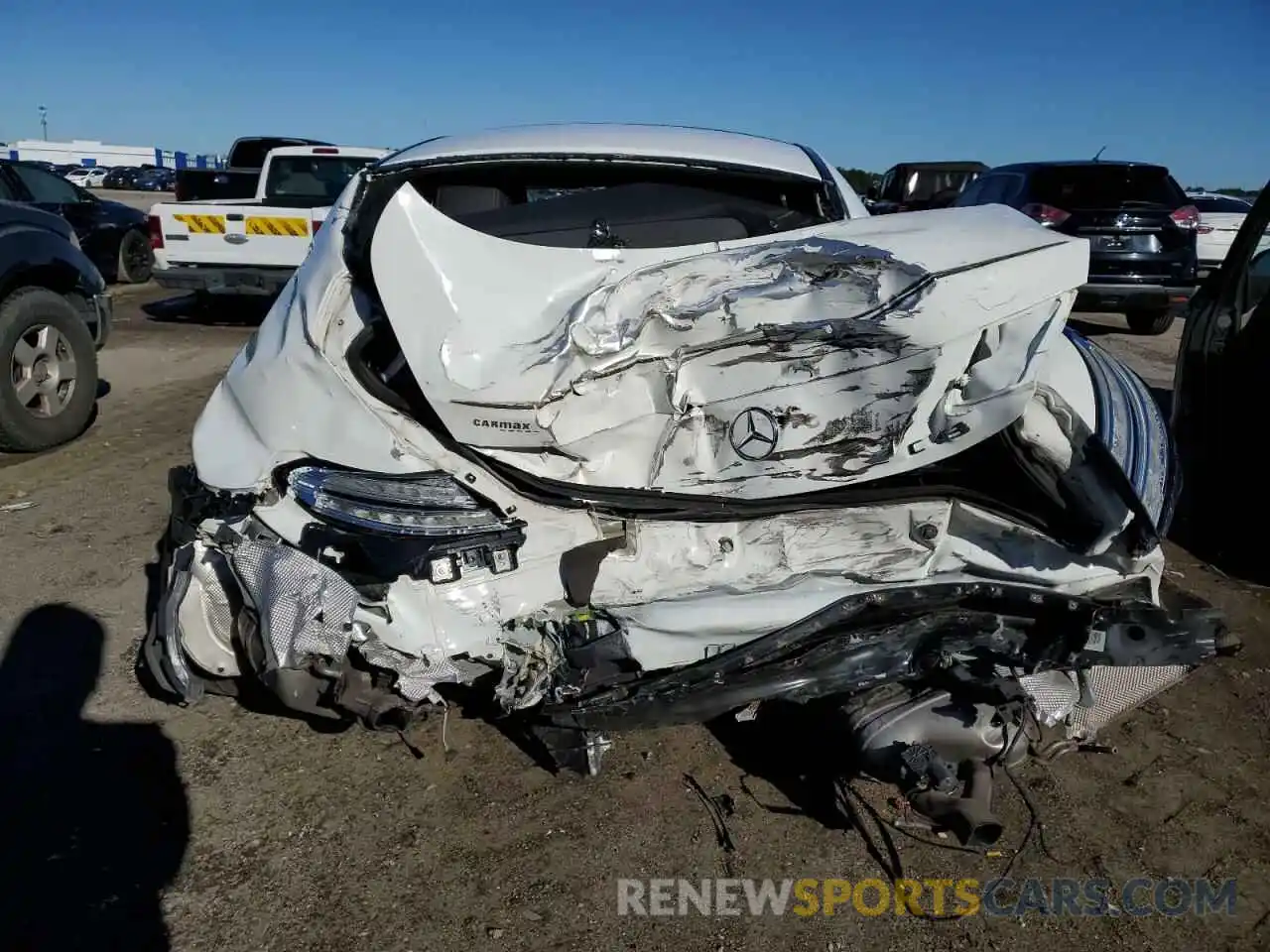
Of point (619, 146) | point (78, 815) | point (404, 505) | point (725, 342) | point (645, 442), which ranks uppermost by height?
point (619, 146)

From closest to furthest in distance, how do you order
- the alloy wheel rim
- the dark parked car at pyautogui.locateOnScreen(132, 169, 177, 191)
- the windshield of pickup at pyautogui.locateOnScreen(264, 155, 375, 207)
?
the alloy wheel rim, the windshield of pickup at pyautogui.locateOnScreen(264, 155, 375, 207), the dark parked car at pyautogui.locateOnScreen(132, 169, 177, 191)

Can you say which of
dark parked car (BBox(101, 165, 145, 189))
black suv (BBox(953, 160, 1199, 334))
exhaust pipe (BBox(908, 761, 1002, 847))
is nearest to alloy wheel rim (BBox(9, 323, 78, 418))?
exhaust pipe (BBox(908, 761, 1002, 847))

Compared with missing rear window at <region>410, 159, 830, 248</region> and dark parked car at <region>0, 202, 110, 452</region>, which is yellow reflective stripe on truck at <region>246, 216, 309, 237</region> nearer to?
dark parked car at <region>0, 202, 110, 452</region>

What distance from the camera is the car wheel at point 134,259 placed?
13.1 meters

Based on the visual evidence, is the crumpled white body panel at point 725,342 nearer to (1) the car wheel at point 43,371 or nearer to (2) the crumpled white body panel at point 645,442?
(2) the crumpled white body panel at point 645,442

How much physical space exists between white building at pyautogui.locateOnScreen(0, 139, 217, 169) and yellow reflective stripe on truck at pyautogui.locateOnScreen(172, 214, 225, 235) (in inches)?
2253

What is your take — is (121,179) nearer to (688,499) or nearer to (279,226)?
(279,226)

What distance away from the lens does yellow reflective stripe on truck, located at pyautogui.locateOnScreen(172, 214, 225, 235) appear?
9062 millimetres

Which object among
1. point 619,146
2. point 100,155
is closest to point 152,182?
point 100,155

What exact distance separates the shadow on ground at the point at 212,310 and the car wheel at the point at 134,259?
154 cm

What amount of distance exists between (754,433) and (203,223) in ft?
27.9

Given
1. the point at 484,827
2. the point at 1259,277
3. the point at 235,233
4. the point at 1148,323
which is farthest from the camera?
the point at 1148,323

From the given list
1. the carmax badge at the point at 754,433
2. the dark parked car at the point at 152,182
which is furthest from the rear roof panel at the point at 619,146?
the dark parked car at the point at 152,182

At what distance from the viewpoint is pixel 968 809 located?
226cm
